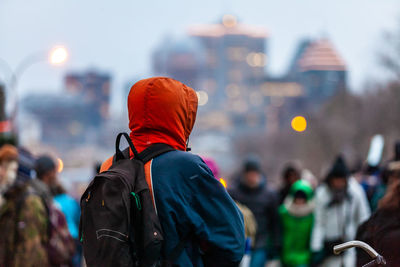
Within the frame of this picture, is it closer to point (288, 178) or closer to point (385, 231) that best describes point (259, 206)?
point (288, 178)

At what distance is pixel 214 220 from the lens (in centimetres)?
332

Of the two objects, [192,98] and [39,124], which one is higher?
[192,98]

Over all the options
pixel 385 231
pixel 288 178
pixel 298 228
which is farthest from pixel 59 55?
pixel 385 231


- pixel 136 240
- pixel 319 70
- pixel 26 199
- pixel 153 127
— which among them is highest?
pixel 153 127

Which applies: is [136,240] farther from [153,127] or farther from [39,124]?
[39,124]

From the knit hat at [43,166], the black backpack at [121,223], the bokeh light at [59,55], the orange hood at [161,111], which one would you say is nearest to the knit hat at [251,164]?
the knit hat at [43,166]

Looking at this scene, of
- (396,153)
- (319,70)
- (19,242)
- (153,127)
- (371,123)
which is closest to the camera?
(153,127)

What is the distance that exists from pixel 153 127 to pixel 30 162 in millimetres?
5005

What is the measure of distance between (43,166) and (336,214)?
3.37 m

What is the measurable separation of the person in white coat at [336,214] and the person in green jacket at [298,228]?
2.44 feet

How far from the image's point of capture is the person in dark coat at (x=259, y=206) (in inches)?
370

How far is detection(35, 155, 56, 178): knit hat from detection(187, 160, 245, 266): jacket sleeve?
14.2ft

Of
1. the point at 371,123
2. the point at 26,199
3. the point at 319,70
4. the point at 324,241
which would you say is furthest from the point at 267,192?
the point at 319,70

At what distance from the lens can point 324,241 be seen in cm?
857
